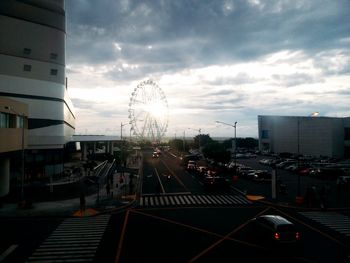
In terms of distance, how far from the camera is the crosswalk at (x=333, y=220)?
23141mm

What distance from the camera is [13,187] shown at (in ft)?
144

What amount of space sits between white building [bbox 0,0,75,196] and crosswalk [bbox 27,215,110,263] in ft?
106

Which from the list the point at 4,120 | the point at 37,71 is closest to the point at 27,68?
the point at 37,71

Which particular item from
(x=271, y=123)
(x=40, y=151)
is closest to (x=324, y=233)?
(x=40, y=151)

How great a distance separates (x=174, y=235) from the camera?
21.1 metres

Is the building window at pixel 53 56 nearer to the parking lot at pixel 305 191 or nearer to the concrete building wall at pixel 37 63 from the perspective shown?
the concrete building wall at pixel 37 63

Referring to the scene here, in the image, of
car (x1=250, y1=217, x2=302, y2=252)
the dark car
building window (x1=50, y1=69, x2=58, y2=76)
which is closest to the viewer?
car (x1=250, y1=217, x2=302, y2=252)

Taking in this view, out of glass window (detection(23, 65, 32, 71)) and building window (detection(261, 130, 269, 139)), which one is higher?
glass window (detection(23, 65, 32, 71))

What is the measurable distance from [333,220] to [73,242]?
19.6 metres

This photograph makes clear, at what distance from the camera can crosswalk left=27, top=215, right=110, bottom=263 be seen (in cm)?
1736

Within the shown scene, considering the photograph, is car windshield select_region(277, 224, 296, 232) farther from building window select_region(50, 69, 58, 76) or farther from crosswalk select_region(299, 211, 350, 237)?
building window select_region(50, 69, 58, 76)

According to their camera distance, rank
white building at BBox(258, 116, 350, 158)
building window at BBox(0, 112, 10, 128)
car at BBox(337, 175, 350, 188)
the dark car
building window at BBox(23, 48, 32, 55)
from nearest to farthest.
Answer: building window at BBox(0, 112, 10, 128)
the dark car
car at BBox(337, 175, 350, 188)
building window at BBox(23, 48, 32, 55)
white building at BBox(258, 116, 350, 158)

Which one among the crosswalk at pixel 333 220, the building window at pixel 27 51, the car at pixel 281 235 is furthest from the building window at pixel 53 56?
the car at pixel 281 235

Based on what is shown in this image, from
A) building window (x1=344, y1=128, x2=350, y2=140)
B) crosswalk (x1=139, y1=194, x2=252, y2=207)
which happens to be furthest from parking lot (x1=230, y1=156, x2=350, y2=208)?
building window (x1=344, y1=128, x2=350, y2=140)
